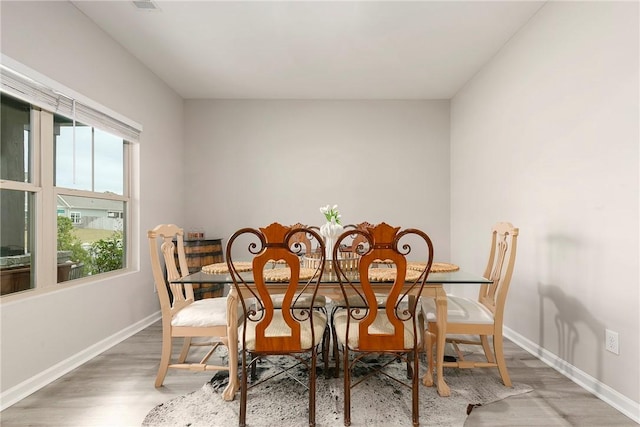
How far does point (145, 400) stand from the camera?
Answer: 189 cm

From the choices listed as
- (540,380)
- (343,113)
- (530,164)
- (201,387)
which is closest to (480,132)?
(530,164)

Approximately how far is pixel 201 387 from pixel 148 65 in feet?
10.0

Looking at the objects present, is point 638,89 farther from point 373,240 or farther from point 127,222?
point 127,222

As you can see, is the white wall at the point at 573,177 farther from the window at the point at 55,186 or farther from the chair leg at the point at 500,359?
the window at the point at 55,186

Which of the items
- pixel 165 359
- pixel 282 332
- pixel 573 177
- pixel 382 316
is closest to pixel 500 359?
pixel 382 316

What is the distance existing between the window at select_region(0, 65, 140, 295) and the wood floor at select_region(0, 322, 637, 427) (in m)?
0.69

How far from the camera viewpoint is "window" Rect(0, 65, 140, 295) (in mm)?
1993

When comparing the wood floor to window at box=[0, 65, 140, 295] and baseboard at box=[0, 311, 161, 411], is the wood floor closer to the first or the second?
baseboard at box=[0, 311, 161, 411]

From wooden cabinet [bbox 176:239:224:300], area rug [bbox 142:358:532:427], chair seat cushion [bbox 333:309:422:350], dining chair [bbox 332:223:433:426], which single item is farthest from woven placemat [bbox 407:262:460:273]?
wooden cabinet [bbox 176:239:224:300]

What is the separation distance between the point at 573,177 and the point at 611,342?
1017 mm

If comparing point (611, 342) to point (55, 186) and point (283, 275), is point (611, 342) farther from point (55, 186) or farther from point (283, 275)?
point (55, 186)

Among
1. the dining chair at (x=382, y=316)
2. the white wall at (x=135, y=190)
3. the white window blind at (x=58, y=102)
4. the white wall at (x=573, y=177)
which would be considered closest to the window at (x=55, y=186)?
the white window blind at (x=58, y=102)

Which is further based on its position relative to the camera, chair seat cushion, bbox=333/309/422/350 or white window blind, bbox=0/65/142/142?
white window blind, bbox=0/65/142/142

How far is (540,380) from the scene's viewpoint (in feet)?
6.90
